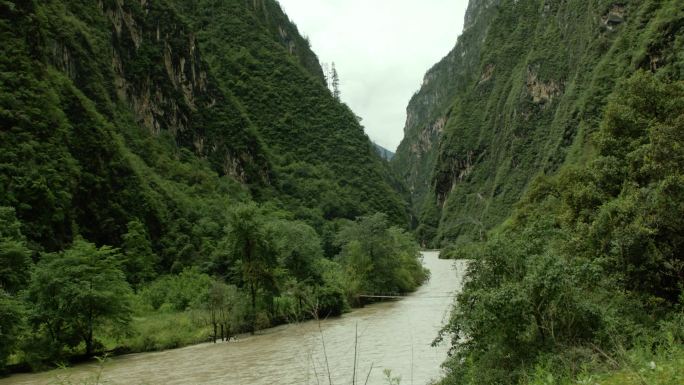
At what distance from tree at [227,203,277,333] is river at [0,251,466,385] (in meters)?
3.18

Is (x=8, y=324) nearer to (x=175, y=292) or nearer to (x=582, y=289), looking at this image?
(x=175, y=292)

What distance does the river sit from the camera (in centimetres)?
2208

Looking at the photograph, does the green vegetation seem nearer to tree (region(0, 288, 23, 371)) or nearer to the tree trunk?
tree (region(0, 288, 23, 371))

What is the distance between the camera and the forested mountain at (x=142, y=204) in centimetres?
3105

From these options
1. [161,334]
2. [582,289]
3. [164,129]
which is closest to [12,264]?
[161,334]

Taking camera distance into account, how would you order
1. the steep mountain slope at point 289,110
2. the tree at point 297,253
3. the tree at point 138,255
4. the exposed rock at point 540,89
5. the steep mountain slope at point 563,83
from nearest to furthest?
the tree at point 297,253
the tree at point 138,255
the steep mountain slope at point 563,83
the steep mountain slope at point 289,110
the exposed rock at point 540,89

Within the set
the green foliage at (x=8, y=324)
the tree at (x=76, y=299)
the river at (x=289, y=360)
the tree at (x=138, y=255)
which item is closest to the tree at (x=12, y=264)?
the tree at (x=76, y=299)

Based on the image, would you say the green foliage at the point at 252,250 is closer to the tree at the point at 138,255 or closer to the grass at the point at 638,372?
the tree at the point at 138,255

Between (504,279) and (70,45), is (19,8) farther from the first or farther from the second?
(504,279)

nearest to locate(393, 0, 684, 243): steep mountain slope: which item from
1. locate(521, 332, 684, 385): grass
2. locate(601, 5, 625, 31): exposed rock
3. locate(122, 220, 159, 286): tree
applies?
locate(601, 5, 625, 31): exposed rock

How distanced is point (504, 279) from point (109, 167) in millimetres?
50178

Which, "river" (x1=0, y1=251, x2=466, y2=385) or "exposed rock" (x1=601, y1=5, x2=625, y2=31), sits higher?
"exposed rock" (x1=601, y1=5, x2=625, y2=31)

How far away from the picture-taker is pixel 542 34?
184 metres

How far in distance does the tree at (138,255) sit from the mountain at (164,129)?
1.38 m
